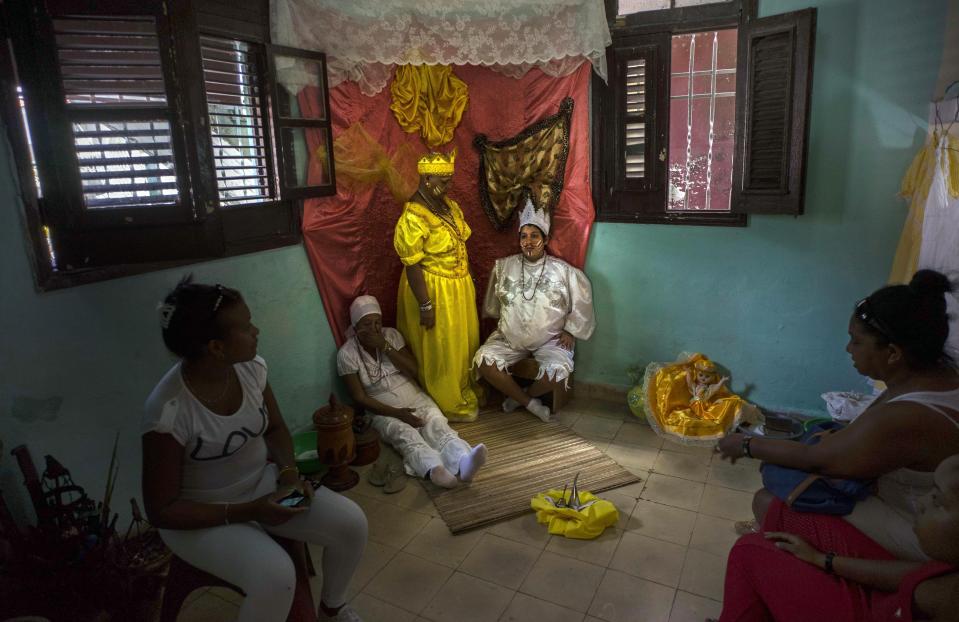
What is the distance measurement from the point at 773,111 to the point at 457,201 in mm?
2225

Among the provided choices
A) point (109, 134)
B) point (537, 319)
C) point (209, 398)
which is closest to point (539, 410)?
point (537, 319)

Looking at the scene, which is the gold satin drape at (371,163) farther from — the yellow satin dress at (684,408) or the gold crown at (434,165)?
the yellow satin dress at (684,408)

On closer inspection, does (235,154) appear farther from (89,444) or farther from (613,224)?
(613,224)

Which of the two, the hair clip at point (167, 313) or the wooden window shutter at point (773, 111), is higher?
the wooden window shutter at point (773, 111)

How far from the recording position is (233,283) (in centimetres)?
342

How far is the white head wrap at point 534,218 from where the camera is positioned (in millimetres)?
4312

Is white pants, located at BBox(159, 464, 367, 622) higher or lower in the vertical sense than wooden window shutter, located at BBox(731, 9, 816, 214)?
lower

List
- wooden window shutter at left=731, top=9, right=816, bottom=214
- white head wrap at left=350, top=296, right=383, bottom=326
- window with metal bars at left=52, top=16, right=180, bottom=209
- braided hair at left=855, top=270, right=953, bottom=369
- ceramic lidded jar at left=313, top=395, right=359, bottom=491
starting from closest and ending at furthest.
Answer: braided hair at left=855, top=270, right=953, bottom=369, window with metal bars at left=52, top=16, right=180, bottom=209, ceramic lidded jar at left=313, top=395, right=359, bottom=491, wooden window shutter at left=731, top=9, right=816, bottom=214, white head wrap at left=350, top=296, right=383, bottom=326

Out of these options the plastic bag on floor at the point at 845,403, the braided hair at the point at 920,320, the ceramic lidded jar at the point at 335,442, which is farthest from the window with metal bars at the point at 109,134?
the plastic bag on floor at the point at 845,403

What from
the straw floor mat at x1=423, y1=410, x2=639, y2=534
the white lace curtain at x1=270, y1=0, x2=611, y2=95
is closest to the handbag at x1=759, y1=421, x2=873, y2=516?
the straw floor mat at x1=423, y1=410, x2=639, y2=534

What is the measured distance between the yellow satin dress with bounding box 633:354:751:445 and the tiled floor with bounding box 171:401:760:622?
37 centimetres

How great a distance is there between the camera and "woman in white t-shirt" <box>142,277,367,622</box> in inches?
74.1

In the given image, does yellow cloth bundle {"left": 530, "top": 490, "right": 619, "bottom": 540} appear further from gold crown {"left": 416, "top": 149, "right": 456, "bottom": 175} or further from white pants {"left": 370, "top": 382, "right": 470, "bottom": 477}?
gold crown {"left": 416, "top": 149, "right": 456, "bottom": 175}

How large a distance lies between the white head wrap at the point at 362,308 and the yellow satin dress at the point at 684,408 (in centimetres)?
194
